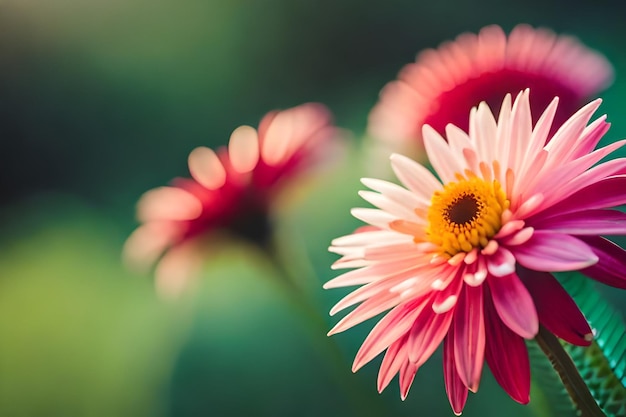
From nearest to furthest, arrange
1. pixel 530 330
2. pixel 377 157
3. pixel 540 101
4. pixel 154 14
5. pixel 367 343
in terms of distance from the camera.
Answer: pixel 530 330 < pixel 367 343 < pixel 540 101 < pixel 377 157 < pixel 154 14

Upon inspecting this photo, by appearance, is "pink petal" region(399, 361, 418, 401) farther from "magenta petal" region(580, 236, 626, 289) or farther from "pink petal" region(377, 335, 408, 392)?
"magenta petal" region(580, 236, 626, 289)

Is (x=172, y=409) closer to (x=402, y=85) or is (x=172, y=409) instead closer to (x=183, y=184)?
(x=183, y=184)

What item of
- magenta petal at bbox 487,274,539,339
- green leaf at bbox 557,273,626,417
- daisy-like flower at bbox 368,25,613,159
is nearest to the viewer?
magenta petal at bbox 487,274,539,339

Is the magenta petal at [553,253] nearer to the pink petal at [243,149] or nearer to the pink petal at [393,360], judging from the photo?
the pink petal at [393,360]

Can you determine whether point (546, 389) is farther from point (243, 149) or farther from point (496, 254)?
point (243, 149)

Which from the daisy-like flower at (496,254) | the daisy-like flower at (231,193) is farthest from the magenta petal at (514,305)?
the daisy-like flower at (231,193)

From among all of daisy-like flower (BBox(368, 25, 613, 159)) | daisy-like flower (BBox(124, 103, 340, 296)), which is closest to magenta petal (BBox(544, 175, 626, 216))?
→ daisy-like flower (BBox(368, 25, 613, 159))

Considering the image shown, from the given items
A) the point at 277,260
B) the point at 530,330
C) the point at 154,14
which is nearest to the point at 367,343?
the point at 530,330
